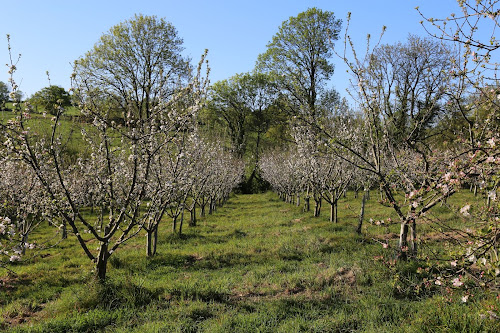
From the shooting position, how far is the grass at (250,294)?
4664mm

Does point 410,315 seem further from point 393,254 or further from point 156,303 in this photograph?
point 156,303

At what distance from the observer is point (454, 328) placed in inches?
155

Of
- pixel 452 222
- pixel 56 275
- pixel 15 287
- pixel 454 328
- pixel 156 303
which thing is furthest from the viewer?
pixel 452 222

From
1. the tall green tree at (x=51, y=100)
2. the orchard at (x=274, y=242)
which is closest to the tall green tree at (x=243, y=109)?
the orchard at (x=274, y=242)

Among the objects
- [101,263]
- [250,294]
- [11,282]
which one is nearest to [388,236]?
[250,294]

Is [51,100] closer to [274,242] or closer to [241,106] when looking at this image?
[274,242]

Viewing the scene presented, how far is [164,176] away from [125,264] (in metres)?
2.98

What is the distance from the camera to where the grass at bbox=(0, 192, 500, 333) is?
184 inches

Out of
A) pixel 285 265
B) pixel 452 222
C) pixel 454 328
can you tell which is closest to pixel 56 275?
pixel 285 265

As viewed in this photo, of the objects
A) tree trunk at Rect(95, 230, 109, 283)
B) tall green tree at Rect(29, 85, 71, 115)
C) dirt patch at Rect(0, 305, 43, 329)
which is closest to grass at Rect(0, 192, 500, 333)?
dirt patch at Rect(0, 305, 43, 329)

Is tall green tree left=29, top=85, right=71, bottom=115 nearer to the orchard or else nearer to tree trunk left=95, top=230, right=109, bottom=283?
the orchard

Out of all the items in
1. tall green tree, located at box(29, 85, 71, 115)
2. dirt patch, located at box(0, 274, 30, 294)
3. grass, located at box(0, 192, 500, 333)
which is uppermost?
tall green tree, located at box(29, 85, 71, 115)

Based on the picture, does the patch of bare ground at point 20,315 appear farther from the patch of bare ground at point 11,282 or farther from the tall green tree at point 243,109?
the tall green tree at point 243,109

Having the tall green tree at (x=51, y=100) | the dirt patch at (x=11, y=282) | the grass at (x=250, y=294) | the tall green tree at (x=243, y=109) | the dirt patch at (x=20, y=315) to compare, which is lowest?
the dirt patch at (x=11, y=282)
